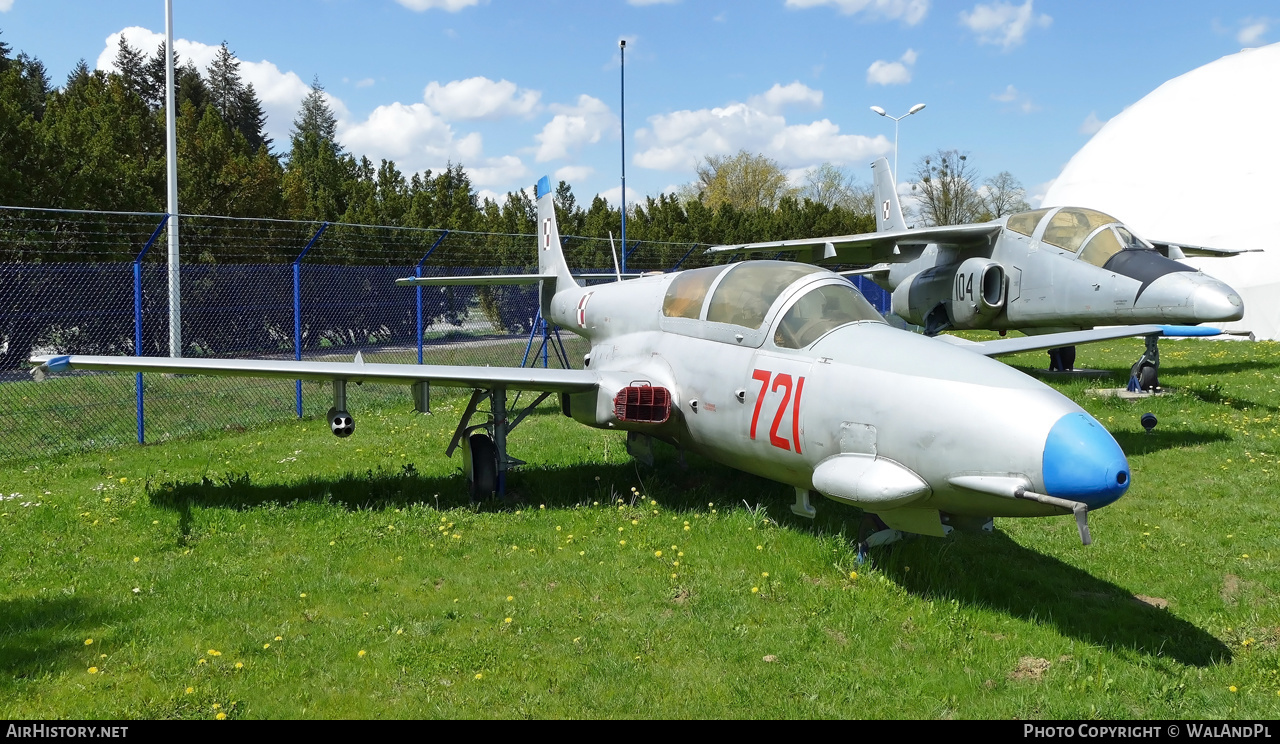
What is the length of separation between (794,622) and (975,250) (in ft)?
33.1

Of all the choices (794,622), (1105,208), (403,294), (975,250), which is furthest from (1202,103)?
(794,622)

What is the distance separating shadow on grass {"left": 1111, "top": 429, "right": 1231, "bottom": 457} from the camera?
9938 mm

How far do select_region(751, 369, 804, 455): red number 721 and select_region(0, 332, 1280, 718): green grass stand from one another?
3.06 ft

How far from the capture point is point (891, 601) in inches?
206

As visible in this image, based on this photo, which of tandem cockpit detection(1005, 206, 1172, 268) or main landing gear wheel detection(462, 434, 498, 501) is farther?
tandem cockpit detection(1005, 206, 1172, 268)

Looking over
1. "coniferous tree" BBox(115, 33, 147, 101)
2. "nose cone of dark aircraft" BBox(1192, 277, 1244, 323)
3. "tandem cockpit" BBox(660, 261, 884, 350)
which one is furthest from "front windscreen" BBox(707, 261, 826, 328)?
"coniferous tree" BBox(115, 33, 147, 101)

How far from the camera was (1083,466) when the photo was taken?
13.1ft

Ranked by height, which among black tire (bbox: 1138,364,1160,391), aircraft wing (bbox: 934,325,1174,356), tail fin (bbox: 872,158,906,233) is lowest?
black tire (bbox: 1138,364,1160,391)

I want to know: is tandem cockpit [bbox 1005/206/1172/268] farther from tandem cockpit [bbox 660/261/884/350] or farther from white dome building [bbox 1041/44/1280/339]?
white dome building [bbox 1041/44/1280/339]

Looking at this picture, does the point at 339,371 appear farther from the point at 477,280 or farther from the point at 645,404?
the point at 477,280

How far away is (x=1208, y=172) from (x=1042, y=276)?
26.2 m

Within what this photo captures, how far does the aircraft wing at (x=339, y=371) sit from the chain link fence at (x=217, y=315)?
3.78 metres

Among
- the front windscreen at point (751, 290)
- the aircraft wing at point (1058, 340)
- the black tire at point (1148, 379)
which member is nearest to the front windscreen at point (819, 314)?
the front windscreen at point (751, 290)

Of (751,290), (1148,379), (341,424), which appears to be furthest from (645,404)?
(1148,379)
